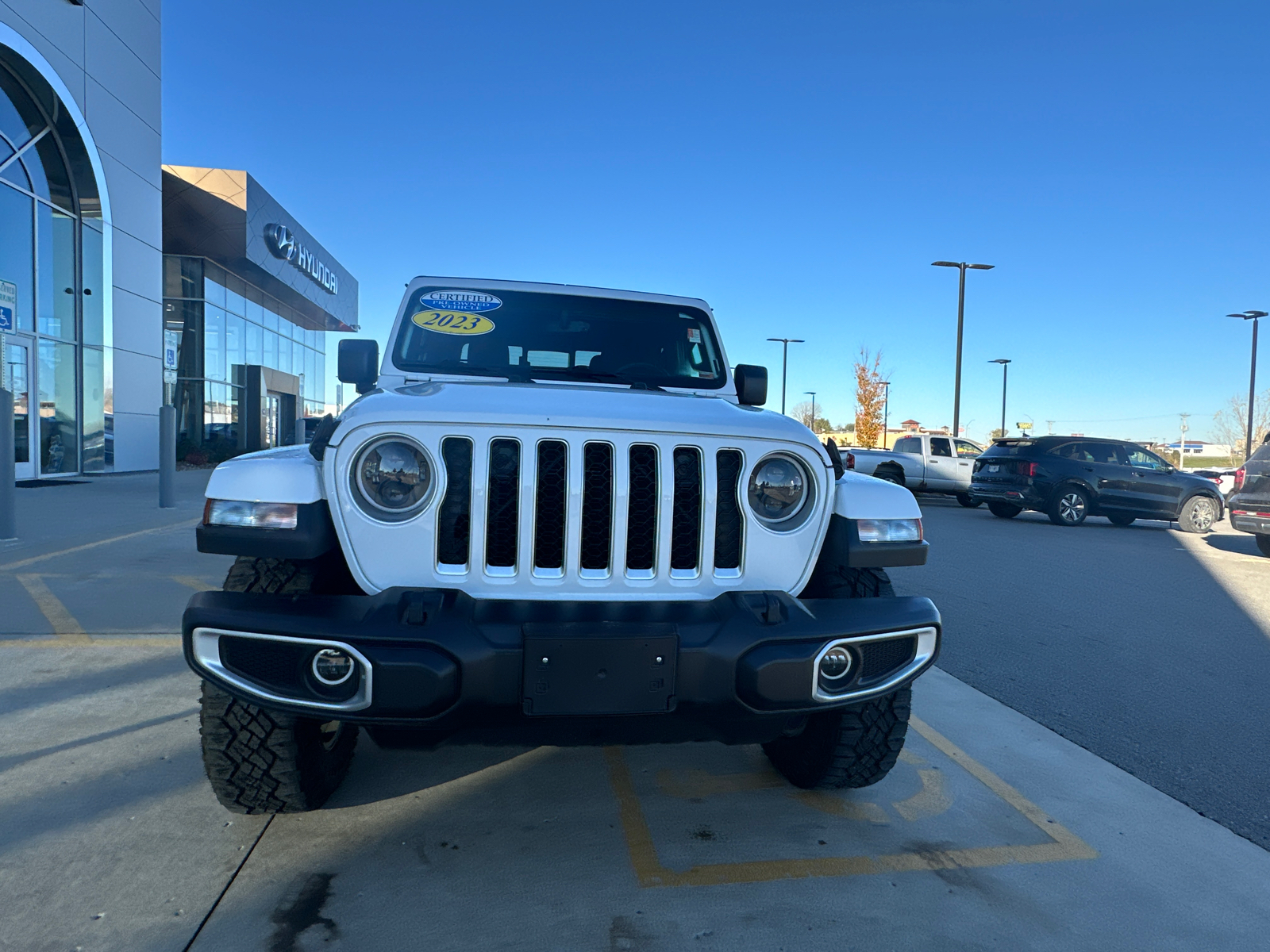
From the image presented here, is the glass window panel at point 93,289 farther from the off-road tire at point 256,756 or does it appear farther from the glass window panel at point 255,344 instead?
the off-road tire at point 256,756

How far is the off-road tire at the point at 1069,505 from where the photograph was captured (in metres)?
13.9

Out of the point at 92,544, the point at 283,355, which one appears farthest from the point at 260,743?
the point at 283,355

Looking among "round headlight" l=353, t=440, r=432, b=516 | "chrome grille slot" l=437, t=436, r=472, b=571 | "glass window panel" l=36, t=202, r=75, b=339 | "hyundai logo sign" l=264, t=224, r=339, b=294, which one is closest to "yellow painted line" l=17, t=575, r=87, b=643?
"round headlight" l=353, t=440, r=432, b=516

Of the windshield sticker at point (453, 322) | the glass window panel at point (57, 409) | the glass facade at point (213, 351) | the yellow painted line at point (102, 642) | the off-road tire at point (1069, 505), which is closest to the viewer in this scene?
the windshield sticker at point (453, 322)

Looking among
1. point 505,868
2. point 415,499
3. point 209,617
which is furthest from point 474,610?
point 505,868

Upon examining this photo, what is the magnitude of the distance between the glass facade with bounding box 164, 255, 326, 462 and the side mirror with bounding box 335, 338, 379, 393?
57.1 ft

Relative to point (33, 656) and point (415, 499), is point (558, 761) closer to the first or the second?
point (415, 499)

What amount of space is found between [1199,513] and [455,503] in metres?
15.0

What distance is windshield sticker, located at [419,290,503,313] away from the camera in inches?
151

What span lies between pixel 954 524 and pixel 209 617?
42.7ft

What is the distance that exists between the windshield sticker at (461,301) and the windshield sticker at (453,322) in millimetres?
32

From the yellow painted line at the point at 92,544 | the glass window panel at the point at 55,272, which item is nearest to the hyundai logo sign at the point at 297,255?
the glass window panel at the point at 55,272

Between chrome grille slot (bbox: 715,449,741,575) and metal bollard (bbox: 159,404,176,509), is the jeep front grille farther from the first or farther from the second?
metal bollard (bbox: 159,404,176,509)

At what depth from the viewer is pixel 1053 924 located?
2250 mm
